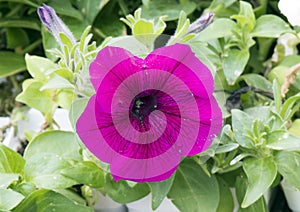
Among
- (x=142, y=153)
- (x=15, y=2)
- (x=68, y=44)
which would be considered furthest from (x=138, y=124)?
(x=15, y=2)

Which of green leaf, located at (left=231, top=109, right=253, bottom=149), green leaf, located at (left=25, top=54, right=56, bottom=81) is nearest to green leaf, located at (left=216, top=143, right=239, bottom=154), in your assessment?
green leaf, located at (left=231, top=109, right=253, bottom=149)

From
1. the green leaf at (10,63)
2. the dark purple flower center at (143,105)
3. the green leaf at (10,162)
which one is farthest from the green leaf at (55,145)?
the green leaf at (10,63)

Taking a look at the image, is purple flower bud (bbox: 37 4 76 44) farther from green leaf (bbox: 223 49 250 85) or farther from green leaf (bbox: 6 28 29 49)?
green leaf (bbox: 6 28 29 49)

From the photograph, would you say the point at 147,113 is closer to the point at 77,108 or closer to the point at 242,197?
the point at 77,108

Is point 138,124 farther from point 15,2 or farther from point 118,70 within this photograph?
point 15,2

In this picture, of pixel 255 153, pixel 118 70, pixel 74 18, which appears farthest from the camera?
pixel 74 18

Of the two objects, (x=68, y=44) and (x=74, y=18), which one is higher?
(x=68, y=44)
